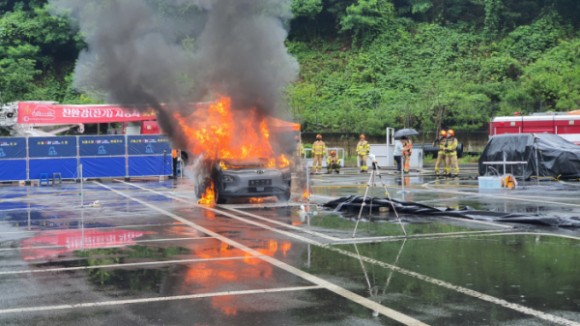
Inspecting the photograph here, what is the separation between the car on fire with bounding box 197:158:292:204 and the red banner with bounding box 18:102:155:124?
13.0 m

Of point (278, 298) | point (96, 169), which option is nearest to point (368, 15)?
point (96, 169)

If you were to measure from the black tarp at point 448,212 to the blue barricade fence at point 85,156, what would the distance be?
14.7 metres

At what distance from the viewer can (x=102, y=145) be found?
2739 cm

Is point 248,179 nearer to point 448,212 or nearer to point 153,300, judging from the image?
point 448,212

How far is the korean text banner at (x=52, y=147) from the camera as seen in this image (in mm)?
26312

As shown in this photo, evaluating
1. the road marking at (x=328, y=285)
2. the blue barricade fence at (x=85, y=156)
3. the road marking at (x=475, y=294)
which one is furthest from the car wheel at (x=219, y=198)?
the blue barricade fence at (x=85, y=156)

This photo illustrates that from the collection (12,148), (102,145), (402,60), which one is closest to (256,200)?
(102,145)

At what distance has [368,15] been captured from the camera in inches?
1822

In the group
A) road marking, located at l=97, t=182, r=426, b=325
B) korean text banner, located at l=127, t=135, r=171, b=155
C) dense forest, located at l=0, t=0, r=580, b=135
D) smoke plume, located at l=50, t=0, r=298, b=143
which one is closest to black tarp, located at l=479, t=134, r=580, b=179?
smoke plume, located at l=50, t=0, r=298, b=143

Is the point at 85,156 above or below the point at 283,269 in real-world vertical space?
above

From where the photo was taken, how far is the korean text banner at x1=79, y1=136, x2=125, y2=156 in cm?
2705

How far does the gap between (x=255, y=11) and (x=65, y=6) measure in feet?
18.0

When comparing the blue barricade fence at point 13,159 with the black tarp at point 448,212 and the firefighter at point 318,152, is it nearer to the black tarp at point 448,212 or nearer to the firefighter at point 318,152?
the firefighter at point 318,152

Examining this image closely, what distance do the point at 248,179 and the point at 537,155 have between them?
38.3 feet
